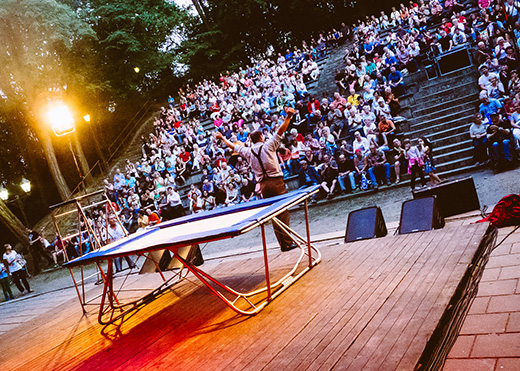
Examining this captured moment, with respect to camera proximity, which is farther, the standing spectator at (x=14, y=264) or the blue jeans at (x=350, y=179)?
the standing spectator at (x=14, y=264)

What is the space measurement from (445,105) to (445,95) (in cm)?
51

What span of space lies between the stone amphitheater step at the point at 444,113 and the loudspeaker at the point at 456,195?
5650mm

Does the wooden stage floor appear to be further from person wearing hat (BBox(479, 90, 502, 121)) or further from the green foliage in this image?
the green foliage

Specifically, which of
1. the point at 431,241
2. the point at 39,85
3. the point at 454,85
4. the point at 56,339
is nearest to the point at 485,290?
the point at 431,241

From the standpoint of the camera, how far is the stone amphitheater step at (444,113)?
431 inches

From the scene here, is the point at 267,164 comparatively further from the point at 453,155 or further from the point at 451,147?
the point at 451,147

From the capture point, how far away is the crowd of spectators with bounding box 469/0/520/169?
28.2 ft

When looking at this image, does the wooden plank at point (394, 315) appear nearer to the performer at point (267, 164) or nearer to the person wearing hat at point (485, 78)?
the performer at point (267, 164)

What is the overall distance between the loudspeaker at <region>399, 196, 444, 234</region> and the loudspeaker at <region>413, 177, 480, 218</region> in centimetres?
70

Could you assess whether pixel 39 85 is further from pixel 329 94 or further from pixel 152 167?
Answer: pixel 329 94

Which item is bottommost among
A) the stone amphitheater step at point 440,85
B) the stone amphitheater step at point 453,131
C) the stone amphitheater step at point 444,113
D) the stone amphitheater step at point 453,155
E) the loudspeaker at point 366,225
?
the stone amphitheater step at point 453,155

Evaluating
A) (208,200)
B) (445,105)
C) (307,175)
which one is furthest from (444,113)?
(208,200)

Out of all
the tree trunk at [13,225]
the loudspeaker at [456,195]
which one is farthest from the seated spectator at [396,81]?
the tree trunk at [13,225]

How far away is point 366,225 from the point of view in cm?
566
